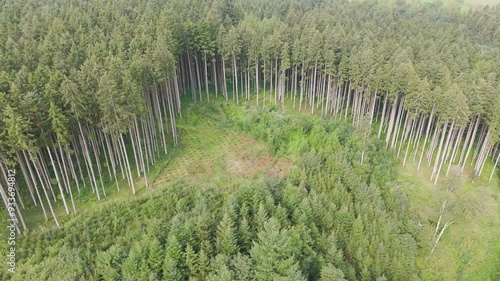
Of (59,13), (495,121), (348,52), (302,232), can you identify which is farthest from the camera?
(59,13)

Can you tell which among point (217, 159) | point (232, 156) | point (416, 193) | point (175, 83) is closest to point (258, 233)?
point (217, 159)

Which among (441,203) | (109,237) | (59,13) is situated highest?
(59,13)

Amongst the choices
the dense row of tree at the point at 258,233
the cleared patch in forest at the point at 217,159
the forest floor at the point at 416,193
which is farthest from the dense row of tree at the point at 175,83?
the dense row of tree at the point at 258,233

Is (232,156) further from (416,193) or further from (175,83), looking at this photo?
(416,193)

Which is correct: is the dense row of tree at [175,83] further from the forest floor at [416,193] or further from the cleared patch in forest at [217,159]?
the cleared patch in forest at [217,159]

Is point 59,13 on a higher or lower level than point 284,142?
higher

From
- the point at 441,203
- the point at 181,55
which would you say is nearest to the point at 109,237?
the point at 441,203

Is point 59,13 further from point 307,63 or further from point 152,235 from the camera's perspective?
point 152,235
